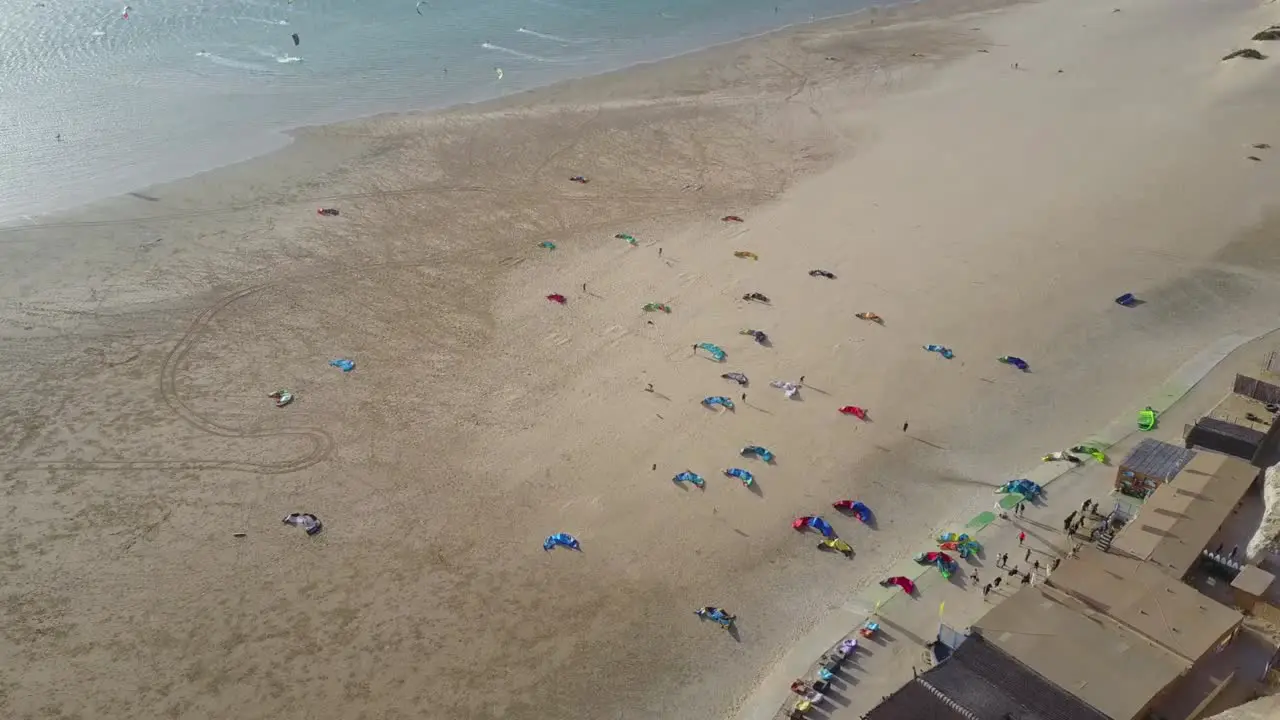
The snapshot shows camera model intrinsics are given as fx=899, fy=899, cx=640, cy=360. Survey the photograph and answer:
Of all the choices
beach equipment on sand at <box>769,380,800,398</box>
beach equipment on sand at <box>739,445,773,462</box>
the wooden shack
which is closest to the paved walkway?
the wooden shack

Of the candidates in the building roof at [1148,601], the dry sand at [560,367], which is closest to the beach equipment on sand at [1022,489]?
the dry sand at [560,367]

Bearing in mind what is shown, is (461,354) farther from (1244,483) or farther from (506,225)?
(1244,483)

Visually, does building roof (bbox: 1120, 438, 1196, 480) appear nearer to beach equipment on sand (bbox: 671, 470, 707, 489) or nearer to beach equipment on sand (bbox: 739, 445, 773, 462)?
beach equipment on sand (bbox: 739, 445, 773, 462)

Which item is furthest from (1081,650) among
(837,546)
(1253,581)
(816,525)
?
(816,525)

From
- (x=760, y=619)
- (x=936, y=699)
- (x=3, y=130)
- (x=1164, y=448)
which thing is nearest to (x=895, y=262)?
(x=1164, y=448)

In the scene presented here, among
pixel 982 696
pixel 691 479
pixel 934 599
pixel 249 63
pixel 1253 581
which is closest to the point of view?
pixel 982 696

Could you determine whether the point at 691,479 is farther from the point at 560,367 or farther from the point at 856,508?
the point at 560,367
